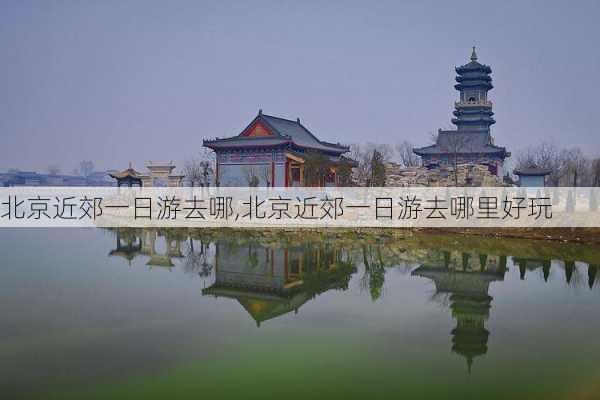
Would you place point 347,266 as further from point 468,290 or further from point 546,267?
point 546,267

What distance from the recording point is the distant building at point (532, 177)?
4138 centimetres

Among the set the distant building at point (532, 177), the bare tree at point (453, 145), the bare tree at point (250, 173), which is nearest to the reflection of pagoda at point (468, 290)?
the distant building at point (532, 177)

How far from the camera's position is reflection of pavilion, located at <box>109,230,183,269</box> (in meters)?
22.1

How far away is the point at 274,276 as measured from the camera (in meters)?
18.8

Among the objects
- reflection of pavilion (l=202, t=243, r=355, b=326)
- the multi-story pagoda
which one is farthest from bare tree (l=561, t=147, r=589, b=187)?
reflection of pavilion (l=202, t=243, r=355, b=326)

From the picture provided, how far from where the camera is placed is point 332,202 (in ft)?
127

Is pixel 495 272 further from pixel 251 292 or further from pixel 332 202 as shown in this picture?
pixel 332 202

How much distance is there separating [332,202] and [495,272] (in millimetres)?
20010

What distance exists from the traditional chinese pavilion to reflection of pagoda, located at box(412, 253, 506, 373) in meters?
23.3

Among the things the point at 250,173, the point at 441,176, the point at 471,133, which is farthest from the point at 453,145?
the point at 250,173

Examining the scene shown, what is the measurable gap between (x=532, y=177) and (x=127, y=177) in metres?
37.5

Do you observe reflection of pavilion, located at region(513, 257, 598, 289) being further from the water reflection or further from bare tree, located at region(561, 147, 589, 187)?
bare tree, located at region(561, 147, 589, 187)

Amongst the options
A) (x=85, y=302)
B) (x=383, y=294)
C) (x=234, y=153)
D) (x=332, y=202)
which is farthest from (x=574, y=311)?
(x=234, y=153)

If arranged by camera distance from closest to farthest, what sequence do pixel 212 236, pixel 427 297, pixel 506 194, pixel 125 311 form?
pixel 125 311 < pixel 427 297 < pixel 212 236 < pixel 506 194
